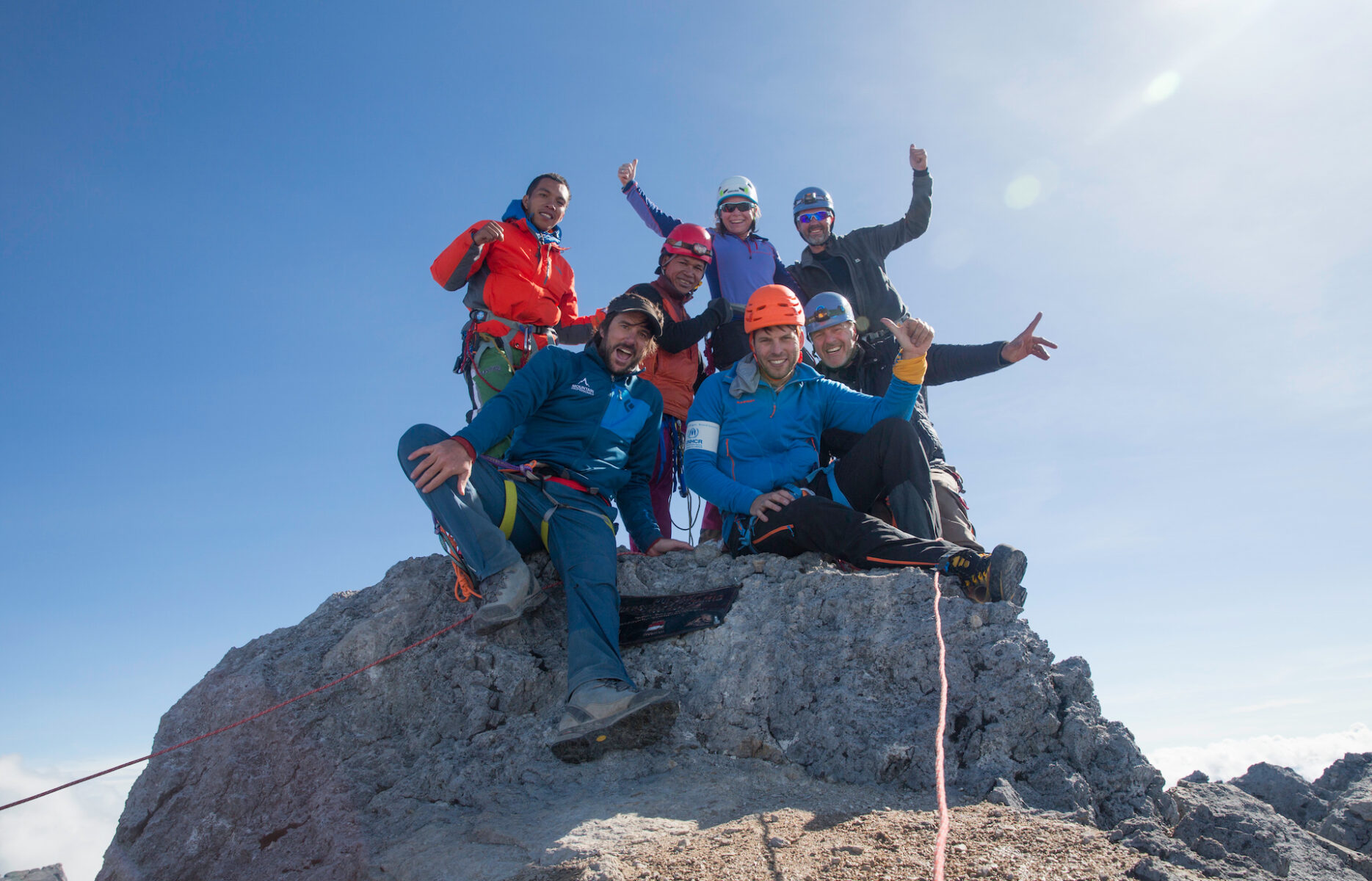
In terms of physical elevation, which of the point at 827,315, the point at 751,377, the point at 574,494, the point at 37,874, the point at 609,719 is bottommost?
the point at 37,874

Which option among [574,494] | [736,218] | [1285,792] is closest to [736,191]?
[736,218]

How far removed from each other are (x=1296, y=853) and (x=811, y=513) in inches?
113

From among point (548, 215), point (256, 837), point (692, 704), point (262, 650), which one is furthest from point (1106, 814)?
point (548, 215)

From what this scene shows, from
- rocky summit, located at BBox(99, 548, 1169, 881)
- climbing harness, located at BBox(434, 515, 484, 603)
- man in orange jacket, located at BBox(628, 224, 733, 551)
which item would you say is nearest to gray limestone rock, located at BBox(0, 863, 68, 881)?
rocky summit, located at BBox(99, 548, 1169, 881)

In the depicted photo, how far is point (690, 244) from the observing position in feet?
25.2

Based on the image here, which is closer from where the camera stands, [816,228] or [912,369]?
[912,369]

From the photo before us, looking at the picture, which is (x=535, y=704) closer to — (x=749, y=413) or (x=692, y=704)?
(x=692, y=704)

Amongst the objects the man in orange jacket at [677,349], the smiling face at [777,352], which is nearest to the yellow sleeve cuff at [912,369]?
the smiling face at [777,352]

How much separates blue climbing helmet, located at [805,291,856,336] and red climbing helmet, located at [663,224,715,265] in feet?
3.99

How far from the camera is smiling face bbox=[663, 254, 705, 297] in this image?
25.1 feet

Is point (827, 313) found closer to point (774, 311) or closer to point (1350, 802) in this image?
point (774, 311)

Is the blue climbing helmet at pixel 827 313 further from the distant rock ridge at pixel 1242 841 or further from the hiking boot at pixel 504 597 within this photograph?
the distant rock ridge at pixel 1242 841

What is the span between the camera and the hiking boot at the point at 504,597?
15.7 feet

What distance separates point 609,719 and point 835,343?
406 centimetres
